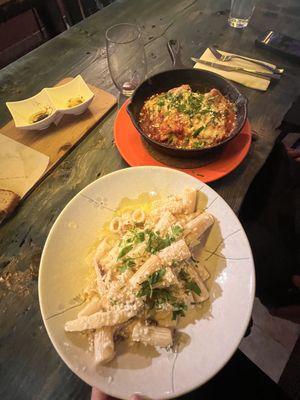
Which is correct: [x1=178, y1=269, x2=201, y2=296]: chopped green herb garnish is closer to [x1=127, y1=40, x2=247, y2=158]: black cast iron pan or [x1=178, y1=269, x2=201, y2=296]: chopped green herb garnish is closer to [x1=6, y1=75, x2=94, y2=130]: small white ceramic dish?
[x1=127, y1=40, x2=247, y2=158]: black cast iron pan

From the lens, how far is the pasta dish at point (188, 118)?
131 centimetres

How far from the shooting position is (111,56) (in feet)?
5.45

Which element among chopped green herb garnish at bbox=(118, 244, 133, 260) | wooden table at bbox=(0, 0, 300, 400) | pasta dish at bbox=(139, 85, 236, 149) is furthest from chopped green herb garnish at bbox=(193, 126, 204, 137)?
chopped green herb garnish at bbox=(118, 244, 133, 260)

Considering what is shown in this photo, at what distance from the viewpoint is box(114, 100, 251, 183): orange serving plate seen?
4.25 ft

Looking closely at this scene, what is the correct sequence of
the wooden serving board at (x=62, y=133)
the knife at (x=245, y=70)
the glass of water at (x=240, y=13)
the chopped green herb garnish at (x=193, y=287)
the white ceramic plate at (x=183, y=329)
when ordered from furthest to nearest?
the glass of water at (x=240, y=13) < the knife at (x=245, y=70) < the wooden serving board at (x=62, y=133) < the chopped green herb garnish at (x=193, y=287) < the white ceramic plate at (x=183, y=329)

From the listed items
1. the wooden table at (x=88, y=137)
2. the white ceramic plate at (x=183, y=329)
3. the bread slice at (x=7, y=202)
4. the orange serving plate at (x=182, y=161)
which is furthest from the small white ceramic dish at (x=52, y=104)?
the white ceramic plate at (x=183, y=329)

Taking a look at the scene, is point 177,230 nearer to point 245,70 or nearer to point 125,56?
point 125,56

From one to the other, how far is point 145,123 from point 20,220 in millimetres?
744

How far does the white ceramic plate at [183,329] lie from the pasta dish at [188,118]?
27cm

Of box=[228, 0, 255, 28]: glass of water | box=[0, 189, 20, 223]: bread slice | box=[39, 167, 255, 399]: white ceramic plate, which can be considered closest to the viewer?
box=[39, 167, 255, 399]: white ceramic plate

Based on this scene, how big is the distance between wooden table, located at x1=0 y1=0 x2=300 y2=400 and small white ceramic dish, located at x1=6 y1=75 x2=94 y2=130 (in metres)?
0.15

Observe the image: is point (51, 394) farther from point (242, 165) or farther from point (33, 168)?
point (242, 165)

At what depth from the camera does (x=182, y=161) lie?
52.3 inches

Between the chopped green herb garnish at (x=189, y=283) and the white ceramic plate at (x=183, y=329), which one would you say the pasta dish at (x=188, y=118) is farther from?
the chopped green herb garnish at (x=189, y=283)
